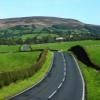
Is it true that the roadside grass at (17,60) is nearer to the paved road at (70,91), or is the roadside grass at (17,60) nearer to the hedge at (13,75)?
the hedge at (13,75)

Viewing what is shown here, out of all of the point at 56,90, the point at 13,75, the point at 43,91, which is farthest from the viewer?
the point at 13,75

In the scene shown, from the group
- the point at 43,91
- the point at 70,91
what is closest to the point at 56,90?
the point at 70,91

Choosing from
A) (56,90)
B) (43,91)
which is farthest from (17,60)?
(43,91)

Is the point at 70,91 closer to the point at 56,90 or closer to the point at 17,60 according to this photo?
the point at 56,90

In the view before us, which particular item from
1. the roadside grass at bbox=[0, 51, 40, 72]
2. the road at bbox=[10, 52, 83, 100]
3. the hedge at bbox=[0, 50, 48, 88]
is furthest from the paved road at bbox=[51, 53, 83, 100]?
the roadside grass at bbox=[0, 51, 40, 72]

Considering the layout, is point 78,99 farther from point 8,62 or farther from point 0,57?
point 0,57

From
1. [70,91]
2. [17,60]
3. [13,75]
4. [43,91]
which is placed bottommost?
[17,60]

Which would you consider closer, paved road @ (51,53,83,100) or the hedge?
paved road @ (51,53,83,100)

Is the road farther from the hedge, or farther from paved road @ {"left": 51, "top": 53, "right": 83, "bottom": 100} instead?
the hedge

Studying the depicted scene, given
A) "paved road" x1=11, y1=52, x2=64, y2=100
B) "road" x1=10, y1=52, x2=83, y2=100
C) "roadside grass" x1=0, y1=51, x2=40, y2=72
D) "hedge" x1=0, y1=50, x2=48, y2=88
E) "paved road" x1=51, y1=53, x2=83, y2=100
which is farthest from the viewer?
"roadside grass" x1=0, y1=51, x2=40, y2=72

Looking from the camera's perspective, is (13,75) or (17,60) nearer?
(13,75)

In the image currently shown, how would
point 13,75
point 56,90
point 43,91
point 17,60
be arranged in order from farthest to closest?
point 17,60 < point 13,75 < point 56,90 < point 43,91

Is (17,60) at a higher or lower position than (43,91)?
lower

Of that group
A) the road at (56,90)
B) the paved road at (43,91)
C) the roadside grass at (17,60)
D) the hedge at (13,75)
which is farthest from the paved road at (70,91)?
the roadside grass at (17,60)
